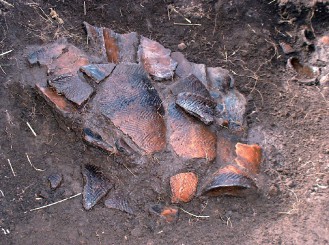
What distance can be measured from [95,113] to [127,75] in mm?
355

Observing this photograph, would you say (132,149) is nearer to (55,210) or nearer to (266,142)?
(55,210)

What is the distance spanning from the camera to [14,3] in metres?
3.43

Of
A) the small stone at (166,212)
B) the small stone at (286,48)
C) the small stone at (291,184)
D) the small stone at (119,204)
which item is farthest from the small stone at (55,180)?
the small stone at (286,48)

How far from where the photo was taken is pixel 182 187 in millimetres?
2945

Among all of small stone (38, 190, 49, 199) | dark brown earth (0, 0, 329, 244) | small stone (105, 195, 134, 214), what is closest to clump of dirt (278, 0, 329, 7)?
dark brown earth (0, 0, 329, 244)

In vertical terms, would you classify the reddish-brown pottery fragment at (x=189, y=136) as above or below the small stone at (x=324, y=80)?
below

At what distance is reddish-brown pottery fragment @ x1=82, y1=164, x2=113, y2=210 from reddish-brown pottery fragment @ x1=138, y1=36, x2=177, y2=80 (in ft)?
2.58

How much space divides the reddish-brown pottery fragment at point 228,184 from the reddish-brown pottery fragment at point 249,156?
0.29ft

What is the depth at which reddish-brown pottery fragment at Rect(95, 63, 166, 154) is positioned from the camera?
116 inches

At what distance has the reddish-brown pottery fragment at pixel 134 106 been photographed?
9.70ft

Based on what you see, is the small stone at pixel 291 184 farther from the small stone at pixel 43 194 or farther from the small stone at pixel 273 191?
the small stone at pixel 43 194

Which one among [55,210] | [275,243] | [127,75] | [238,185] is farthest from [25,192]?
[275,243]

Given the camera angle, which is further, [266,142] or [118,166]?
[266,142]

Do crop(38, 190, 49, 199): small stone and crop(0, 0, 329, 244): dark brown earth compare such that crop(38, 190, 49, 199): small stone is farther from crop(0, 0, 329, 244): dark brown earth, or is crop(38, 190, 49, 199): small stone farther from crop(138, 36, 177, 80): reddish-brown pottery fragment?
crop(138, 36, 177, 80): reddish-brown pottery fragment
